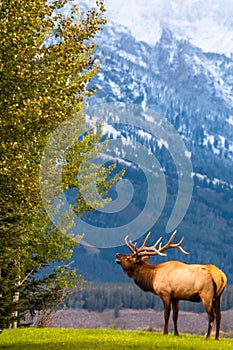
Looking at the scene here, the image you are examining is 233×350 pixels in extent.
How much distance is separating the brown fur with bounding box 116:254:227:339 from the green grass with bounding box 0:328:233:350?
121cm

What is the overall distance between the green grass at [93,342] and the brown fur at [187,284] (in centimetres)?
121

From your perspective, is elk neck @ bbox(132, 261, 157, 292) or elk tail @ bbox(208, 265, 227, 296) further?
elk neck @ bbox(132, 261, 157, 292)

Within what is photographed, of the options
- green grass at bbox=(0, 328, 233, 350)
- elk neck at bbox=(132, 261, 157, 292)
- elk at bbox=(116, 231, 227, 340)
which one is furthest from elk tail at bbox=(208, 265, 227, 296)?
elk neck at bbox=(132, 261, 157, 292)

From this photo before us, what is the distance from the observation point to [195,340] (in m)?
23.5

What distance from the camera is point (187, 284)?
24.9 metres

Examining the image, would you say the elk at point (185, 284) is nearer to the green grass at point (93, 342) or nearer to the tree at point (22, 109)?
the green grass at point (93, 342)

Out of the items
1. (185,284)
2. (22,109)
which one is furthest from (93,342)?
(22,109)

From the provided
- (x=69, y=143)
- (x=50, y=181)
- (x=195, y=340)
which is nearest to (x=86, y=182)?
(x=69, y=143)

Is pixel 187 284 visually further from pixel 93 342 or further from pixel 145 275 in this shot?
pixel 93 342

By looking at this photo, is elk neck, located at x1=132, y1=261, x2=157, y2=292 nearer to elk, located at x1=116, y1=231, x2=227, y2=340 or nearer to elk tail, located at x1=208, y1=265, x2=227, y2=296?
elk, located at x1=116, y1=231, x2=227, y2=340

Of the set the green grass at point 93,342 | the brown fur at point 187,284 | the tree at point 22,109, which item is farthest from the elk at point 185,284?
the tree at point 22,109

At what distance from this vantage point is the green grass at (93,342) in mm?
21562

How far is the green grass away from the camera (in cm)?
2156

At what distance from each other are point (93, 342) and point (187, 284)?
14.1 ft
